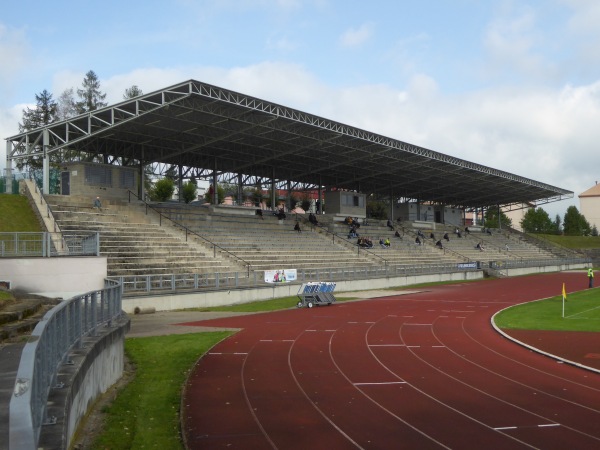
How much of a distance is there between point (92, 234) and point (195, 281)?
18.0 ft

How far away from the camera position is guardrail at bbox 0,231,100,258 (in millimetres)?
22031

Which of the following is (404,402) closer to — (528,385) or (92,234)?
(528,385)

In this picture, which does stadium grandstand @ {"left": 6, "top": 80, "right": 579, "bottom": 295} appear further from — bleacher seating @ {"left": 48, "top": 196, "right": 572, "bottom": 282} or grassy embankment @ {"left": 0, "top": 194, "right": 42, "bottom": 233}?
grassy embankment @ {"left": 0, "top": 194, "right": 42, "bottom": 233}

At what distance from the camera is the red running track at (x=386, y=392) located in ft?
29.7

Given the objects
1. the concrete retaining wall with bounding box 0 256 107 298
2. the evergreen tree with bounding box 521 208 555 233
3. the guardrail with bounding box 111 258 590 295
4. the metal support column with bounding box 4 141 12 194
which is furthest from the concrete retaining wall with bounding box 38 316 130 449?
the evergreen tree with bounding box 521 208 555 233

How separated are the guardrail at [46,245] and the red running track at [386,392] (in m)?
8.65

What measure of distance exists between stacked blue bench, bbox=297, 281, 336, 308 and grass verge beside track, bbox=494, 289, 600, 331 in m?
8.96

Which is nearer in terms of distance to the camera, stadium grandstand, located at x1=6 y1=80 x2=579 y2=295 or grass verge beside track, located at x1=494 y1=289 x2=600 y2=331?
grass verge beside track, located at x1=494 y1=289 x2=600 y2=331

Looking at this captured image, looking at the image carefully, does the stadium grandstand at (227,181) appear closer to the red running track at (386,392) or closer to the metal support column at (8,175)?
the metal support column at (8,175)

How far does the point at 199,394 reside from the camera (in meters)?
11.6

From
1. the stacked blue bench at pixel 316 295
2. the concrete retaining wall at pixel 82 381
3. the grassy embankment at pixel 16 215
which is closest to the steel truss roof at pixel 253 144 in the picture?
the grassy embankment at pixel 16 215

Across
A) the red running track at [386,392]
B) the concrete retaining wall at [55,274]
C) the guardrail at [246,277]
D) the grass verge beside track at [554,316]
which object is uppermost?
the concrete retaining wall at [55,274]

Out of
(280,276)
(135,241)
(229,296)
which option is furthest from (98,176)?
(229,296)

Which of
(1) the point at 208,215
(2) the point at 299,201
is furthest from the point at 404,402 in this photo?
(2) the point at 299,201
